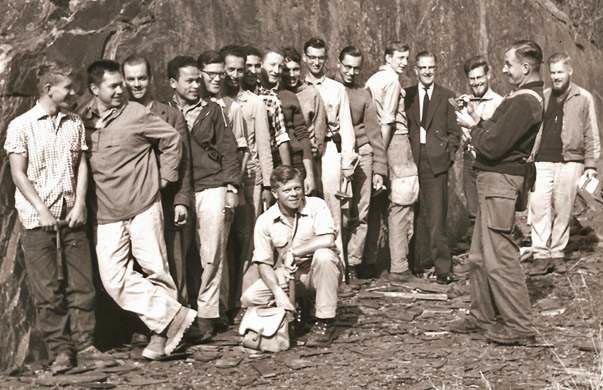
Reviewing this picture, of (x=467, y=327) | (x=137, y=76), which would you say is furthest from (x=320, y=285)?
(x=137, y=76)

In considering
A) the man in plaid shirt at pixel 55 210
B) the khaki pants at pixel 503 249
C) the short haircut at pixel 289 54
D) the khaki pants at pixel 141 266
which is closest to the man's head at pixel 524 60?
the khaki pants at pixel 503 249

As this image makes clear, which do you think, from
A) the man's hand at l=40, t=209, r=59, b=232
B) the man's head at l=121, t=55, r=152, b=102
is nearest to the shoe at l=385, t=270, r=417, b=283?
the man's head at l=121, t=55, r=152, b=102

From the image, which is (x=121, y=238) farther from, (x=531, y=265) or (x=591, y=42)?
(x=591, y=42)

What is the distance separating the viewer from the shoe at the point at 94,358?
704cm

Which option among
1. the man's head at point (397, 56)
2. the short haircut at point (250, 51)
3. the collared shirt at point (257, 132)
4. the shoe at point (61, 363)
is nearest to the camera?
the shoe at point (61, 363)

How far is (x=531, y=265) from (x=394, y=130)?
1.71 meters

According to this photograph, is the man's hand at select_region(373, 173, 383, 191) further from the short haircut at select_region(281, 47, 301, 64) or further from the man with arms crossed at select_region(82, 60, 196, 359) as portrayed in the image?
the man with arms crossed at select_region(82, 60, 196, 359)

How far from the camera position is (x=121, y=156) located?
7266 mm

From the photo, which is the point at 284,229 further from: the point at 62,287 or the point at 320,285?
the point at 62,287

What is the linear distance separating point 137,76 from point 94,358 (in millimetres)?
1896

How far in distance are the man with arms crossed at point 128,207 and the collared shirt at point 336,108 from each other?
1.93m

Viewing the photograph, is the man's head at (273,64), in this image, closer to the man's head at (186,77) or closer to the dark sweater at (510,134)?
the man's head at (186,77)

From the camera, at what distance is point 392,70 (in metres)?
9.53

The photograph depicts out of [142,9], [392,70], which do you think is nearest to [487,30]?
[392,70]
